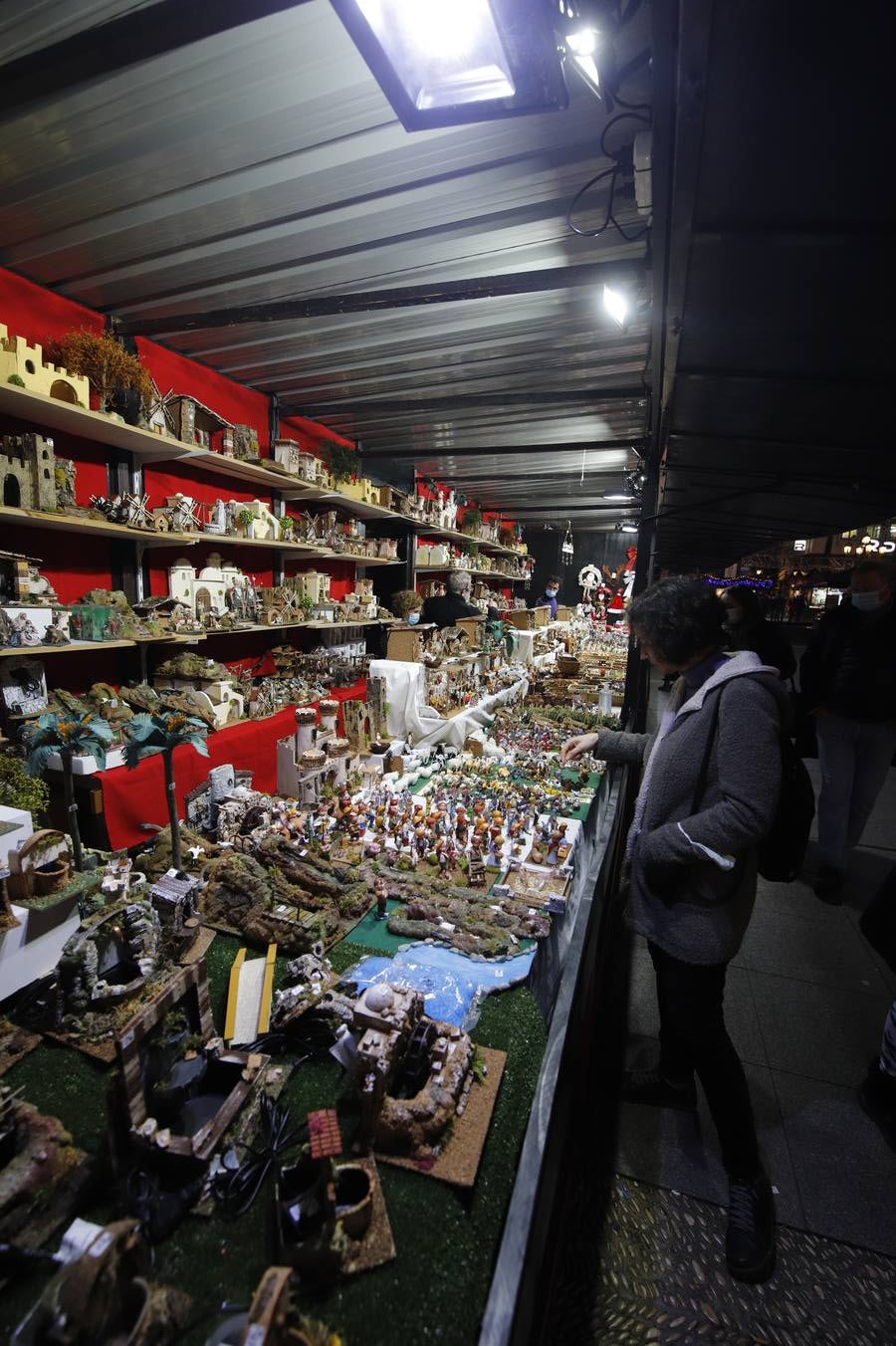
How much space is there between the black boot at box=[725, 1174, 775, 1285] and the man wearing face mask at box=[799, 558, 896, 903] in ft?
8.59

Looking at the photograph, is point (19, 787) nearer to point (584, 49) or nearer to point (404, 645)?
point (584, 49)

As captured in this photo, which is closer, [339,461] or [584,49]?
[584,49]

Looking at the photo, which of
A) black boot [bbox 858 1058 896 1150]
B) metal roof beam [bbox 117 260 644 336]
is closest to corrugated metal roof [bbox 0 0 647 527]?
metal roof beam [bbox 117 260 644 336]

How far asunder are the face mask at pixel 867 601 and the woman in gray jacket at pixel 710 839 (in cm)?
257

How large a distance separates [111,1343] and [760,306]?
3222 millimetres

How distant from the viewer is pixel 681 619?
180 centimetres

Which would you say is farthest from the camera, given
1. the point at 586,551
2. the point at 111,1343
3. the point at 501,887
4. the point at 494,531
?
the point at 586,551

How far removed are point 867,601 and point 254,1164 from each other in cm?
431

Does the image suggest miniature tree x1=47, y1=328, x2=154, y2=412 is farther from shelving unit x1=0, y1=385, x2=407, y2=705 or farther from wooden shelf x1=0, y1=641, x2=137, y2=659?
wooden shelf x1=0, y1=641, x2=137, y2=659

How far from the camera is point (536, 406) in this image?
5.57 m

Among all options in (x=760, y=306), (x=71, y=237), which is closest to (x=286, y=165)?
(x=71, y=237)

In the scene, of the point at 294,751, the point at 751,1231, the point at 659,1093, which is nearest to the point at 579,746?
the point at 659,1093

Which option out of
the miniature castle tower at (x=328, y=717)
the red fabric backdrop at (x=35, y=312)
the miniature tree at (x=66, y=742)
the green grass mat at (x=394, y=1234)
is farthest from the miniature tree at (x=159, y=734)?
the red fabric backdrop at (x=35, y=312)

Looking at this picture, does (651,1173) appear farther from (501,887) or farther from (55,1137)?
(55,1137)
